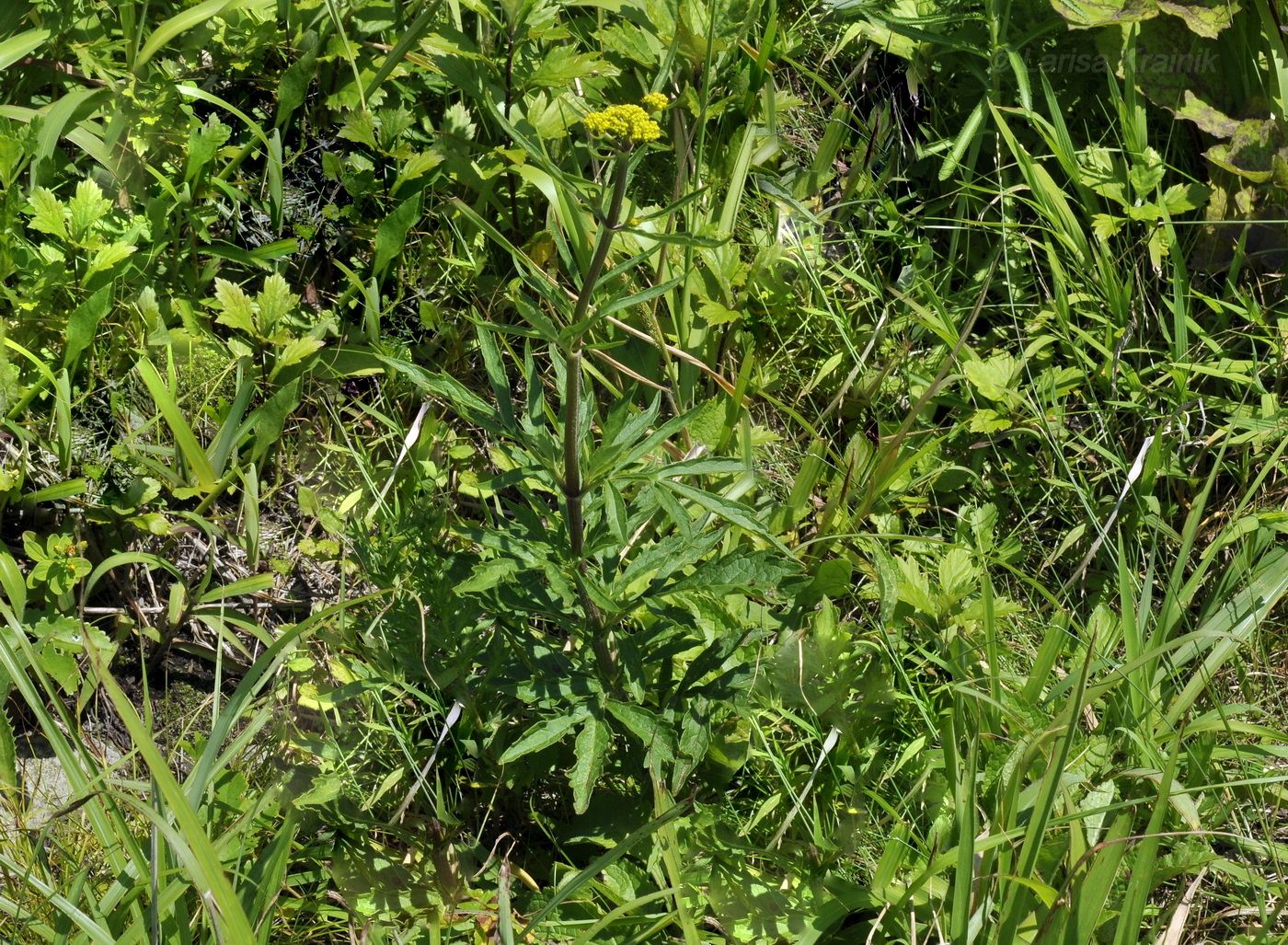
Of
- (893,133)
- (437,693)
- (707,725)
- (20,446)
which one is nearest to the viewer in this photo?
(707,725)

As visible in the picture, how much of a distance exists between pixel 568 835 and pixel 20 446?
1.33m

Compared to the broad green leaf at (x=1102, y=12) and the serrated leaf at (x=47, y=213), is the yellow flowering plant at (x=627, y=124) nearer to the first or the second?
the serrated leaf at (x=47, y=213)

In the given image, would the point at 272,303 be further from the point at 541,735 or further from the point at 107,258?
the point at 541,735

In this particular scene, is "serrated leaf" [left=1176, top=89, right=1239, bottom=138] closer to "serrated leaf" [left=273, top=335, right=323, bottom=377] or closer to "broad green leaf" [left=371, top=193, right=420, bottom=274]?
"broad green leaf" [left=371, top=193, right=420, bottom=274]

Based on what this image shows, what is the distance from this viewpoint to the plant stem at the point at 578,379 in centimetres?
136

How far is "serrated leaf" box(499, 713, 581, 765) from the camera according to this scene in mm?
1702

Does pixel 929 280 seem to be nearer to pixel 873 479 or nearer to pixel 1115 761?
pixel 873 479

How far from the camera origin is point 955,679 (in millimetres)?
2109

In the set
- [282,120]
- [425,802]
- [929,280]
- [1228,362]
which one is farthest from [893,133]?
[425,802]

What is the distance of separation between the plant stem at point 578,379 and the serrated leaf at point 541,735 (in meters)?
0.23

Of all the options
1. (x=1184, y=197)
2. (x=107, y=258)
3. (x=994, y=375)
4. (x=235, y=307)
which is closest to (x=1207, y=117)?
(x=1184, y=197)

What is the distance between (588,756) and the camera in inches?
68.1

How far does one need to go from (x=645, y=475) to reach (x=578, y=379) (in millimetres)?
168

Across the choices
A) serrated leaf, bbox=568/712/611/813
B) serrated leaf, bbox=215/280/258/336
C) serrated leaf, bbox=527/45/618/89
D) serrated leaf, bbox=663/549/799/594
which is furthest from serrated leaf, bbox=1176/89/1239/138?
serrated leaf, bbox=215/280/258/336
